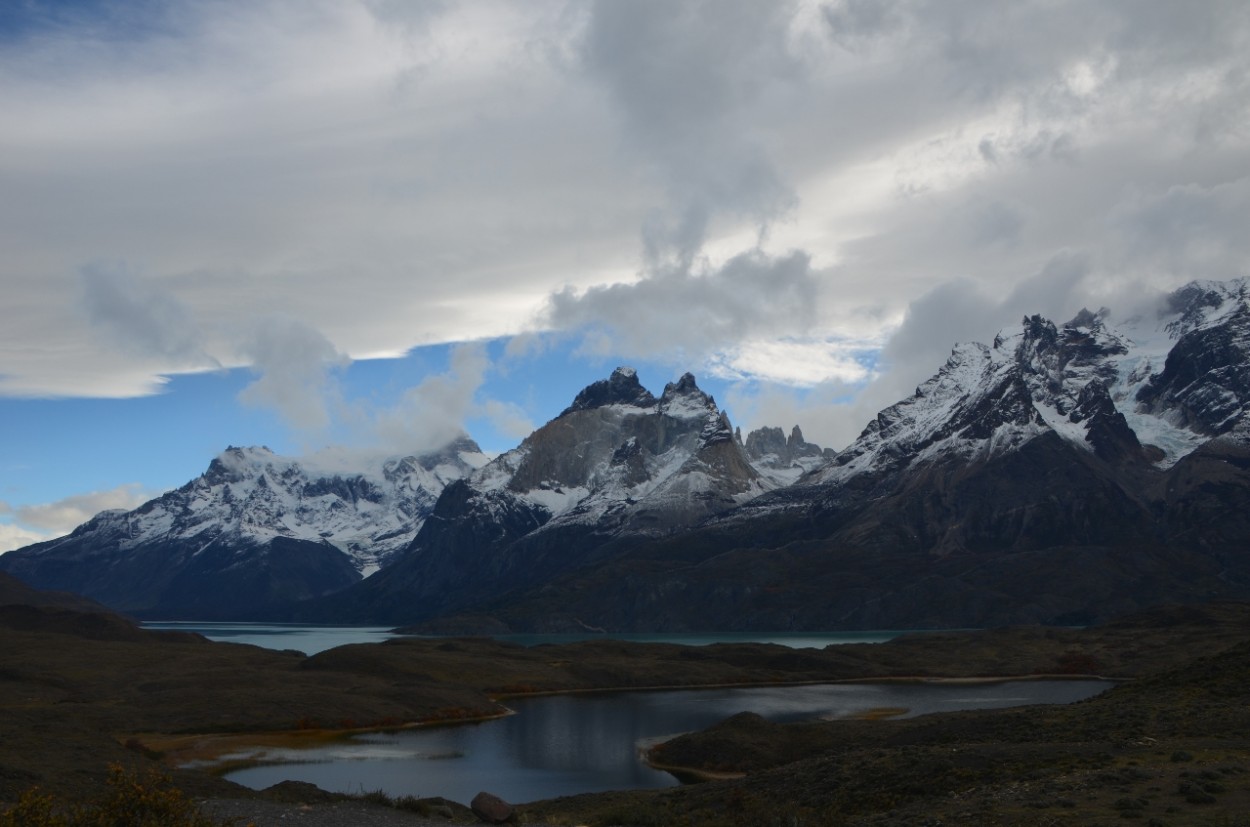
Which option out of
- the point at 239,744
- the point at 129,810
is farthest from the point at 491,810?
the point at 239,744

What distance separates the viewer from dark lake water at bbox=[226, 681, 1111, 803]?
9812 cm

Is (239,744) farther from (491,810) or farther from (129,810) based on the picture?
(129,810)

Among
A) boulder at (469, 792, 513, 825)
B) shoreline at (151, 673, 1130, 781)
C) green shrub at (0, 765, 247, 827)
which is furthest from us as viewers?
shoreline at (151, 673, 1130, 781)

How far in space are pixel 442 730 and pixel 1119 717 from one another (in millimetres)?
91861

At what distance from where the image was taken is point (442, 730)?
5659 inches

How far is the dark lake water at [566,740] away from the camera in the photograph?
322 ft

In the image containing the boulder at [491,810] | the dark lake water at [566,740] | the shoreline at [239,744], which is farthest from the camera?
the shoreline at [239,744]

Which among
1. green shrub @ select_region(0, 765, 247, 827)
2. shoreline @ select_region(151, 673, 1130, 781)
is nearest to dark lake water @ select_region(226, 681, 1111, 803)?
shoreline @ select_region(151, 673, 1130, 781)

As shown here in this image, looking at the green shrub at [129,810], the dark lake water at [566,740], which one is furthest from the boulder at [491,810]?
the dark lake water at [566,740]

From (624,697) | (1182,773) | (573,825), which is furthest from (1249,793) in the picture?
(624,697)

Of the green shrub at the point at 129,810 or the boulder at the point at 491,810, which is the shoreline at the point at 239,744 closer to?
the boulder at the point at 491,810

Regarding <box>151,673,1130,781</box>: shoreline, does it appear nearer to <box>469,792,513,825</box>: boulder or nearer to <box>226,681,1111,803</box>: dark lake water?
<box>226,681,1111,803</box>: dark lake water

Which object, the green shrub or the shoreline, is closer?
the green shrub

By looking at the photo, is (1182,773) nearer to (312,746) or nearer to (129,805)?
(129,805)
